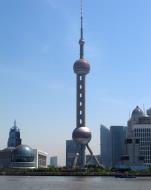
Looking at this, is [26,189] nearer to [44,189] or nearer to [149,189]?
[44,189]

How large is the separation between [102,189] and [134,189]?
655cm

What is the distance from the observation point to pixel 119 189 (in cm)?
10206

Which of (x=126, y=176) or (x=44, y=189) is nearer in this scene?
(x=44, y=189)

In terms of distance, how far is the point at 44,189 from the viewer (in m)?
99.6

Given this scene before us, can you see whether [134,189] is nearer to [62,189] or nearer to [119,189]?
[119,189]

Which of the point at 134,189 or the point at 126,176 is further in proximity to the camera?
the point at 126,176

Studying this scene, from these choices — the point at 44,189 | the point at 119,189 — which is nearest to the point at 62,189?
the point at 44,189

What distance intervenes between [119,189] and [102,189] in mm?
3614

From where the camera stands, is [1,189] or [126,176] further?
[126,176]

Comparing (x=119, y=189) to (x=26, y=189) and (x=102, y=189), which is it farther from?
(x=26, y=189)

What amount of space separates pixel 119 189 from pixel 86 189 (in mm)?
6917

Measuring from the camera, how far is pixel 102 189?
101 meters

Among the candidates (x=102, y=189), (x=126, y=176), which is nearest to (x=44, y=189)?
(x=102, y=189)

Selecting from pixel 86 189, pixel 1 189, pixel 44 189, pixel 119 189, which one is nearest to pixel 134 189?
pixel 119 189
